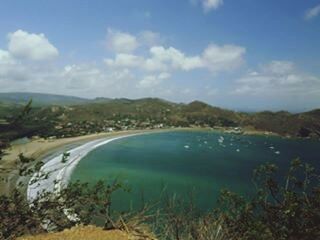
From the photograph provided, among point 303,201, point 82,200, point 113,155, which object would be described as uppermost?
point 303,201

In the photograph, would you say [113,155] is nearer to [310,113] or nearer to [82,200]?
[82,200]

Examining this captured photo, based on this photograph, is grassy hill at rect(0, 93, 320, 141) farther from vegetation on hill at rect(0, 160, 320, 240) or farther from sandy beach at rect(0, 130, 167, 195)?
vegetation on hill at rect(0, 160, 320, 240)

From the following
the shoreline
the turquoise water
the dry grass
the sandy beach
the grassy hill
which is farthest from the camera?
the grassy hill

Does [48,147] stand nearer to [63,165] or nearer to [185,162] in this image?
[63,165]

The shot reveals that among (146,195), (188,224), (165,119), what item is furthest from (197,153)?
(188,224)

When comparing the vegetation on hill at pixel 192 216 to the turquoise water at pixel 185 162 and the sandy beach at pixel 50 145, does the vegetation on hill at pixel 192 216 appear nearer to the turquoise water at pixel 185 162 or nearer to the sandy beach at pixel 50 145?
the turquoise water at pixel 185 162

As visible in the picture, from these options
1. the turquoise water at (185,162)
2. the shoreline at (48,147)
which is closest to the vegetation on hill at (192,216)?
the turquoise water at (185,162)

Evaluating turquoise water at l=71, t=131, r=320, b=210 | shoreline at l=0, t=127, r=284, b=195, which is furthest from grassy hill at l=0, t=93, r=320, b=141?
turquoise water at l=71, t=131, r=320, b=210

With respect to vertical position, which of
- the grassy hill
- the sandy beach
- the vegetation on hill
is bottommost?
the sandy beach

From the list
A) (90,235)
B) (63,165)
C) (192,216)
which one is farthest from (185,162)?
(192,216)
